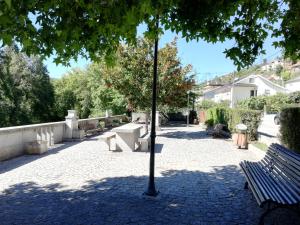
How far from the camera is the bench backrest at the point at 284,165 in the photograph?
15.9ft

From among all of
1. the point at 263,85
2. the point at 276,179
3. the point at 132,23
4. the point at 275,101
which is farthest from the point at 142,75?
the point at 263,85

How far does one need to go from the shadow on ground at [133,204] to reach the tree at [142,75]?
9.58 metres

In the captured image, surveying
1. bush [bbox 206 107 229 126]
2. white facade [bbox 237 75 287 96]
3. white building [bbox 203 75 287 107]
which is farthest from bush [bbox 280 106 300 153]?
white facade [bbox 237 75 287 96]

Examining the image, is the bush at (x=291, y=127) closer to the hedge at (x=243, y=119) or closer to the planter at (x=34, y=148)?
Answer: the hedge at (x=243, y=119)

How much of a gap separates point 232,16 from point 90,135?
Result: 513 inches

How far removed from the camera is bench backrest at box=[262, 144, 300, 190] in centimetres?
485

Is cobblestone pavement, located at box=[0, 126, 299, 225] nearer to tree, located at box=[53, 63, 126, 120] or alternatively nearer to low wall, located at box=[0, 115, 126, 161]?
low wall, located at box=[0, 115, 126, 161]

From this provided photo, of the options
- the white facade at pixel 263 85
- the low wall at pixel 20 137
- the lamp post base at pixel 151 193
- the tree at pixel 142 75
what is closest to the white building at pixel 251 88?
the white facade at pixel 263 85

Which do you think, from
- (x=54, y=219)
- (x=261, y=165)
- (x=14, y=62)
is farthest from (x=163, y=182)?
(x=14, y=62)

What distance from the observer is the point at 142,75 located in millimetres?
16641

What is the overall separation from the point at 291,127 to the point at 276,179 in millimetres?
4201

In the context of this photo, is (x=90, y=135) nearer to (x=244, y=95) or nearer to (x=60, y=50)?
(x=60, y=50)

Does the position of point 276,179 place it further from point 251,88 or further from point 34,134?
point 251,88

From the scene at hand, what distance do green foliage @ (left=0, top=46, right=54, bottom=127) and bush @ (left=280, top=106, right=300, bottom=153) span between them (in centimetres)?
2551
